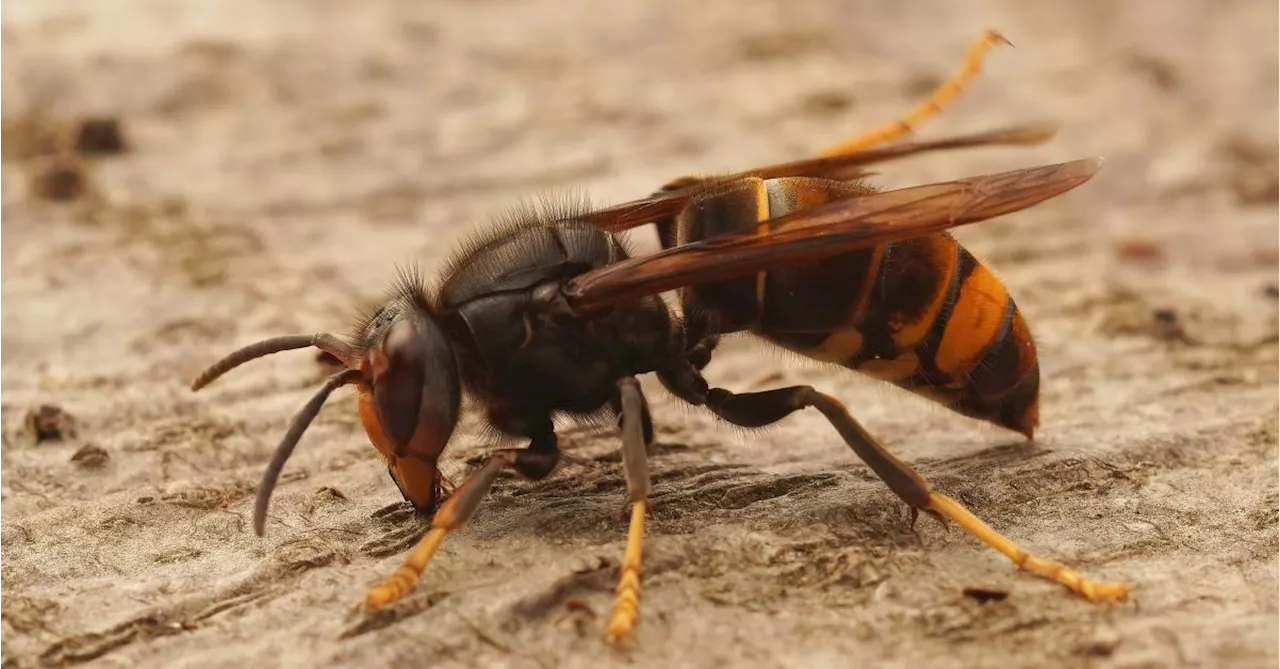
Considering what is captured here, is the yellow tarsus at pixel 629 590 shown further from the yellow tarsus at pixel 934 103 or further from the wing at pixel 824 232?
the yellow tarsus at pixel 934 103

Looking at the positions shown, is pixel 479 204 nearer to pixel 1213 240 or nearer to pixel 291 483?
pixel 291 483

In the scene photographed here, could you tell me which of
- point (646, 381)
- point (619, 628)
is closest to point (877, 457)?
point (619, 628)

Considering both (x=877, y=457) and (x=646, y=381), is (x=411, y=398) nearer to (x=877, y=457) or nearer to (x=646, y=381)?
(x=877, y=457)

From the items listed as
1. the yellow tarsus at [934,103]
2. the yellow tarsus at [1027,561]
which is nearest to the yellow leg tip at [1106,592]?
the yellow tarsus at [1027,561]

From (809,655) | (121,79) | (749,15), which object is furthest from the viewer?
(749,15)

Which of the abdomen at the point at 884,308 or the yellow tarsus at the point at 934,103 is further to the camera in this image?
the yellow tarsus at the point at 934,103

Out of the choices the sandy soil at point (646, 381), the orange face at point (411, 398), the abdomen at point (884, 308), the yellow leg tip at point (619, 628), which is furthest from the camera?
the abdomen at point (884, 308)

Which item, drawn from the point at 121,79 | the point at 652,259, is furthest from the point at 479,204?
the point at 652,259
